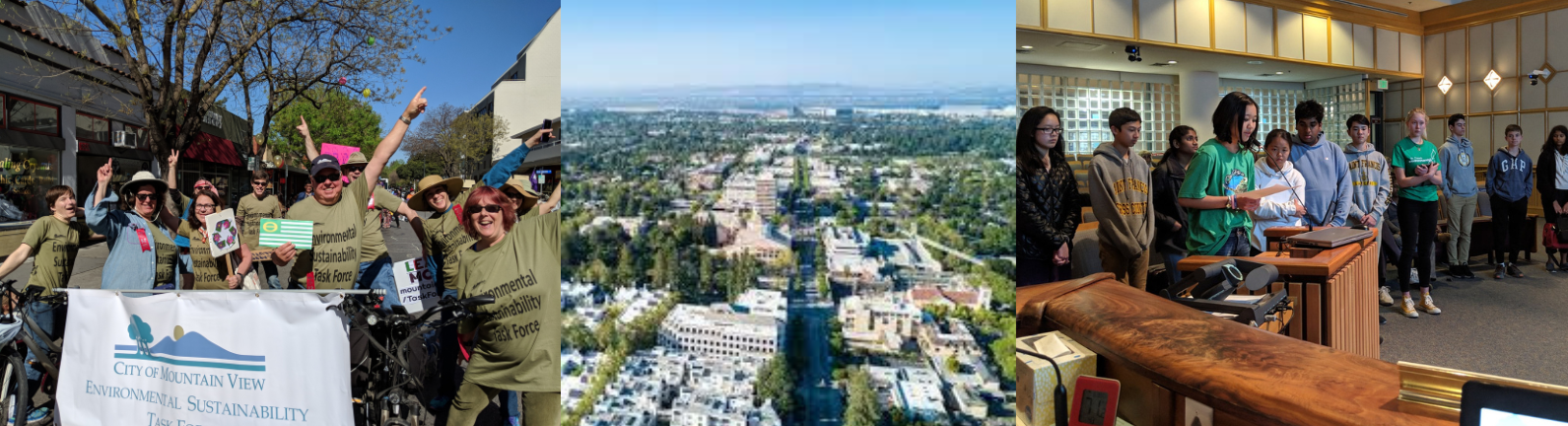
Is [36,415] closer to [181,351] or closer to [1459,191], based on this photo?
[181,351]

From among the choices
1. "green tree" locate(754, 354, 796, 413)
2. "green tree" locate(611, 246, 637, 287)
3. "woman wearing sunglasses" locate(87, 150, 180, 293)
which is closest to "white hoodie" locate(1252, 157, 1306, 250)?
"green tree" locate(754, 354, 796, 413)

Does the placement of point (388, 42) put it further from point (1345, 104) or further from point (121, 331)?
point (1345, 104)

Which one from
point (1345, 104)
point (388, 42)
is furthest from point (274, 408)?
point (1345, 104)

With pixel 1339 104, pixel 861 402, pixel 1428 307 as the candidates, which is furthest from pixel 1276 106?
pixel 861 402

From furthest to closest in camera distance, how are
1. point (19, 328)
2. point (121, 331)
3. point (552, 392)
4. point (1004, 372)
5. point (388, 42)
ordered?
point (388, 42), point (19, 328), point (121, 331), point (552, 392), point (1004, 372)

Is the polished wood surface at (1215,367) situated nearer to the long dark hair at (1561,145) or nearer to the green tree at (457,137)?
the green tree at (457,137)

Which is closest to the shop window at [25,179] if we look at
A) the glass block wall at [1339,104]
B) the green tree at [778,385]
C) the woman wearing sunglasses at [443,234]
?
the woman wearing sunglasses at [443,234]

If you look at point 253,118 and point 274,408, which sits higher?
point 253,118
